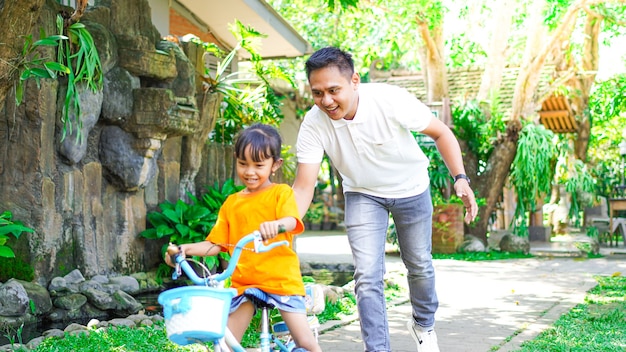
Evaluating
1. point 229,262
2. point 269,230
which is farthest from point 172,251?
point 269,230

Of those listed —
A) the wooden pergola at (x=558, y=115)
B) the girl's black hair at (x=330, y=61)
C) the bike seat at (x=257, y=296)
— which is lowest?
the bike seat at (x=257, y=296)

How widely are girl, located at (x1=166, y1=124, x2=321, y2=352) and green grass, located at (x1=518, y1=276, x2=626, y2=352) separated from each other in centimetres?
235

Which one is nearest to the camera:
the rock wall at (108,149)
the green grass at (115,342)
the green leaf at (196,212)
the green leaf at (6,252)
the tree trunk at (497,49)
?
the green grass at (115,342)

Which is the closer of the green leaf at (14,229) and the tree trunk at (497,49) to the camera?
the green leaf at (14,229)

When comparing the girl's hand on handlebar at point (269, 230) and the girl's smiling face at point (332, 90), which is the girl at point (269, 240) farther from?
the girl's smiling face at point (332, 90)

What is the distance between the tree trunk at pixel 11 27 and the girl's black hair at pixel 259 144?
213cm

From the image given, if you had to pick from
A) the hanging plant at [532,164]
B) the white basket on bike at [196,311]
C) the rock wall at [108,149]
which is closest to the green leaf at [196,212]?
the rock wall at [108,149]

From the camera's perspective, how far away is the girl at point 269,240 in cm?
349

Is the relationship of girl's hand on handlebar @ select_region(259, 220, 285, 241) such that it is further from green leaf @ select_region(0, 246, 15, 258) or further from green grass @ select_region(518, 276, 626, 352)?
green leaf @ select_region(0, 246, 15, 258)

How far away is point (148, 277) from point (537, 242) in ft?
33.9

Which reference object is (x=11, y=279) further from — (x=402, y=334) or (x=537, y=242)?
(x=537, y=242)

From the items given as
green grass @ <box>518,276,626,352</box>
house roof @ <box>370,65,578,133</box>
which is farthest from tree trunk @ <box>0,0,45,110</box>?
house roof @ <box>370,65,578,133</box>

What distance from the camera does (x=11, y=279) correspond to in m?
7.32

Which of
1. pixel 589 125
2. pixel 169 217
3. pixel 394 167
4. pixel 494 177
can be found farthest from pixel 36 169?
pixel 589 125
